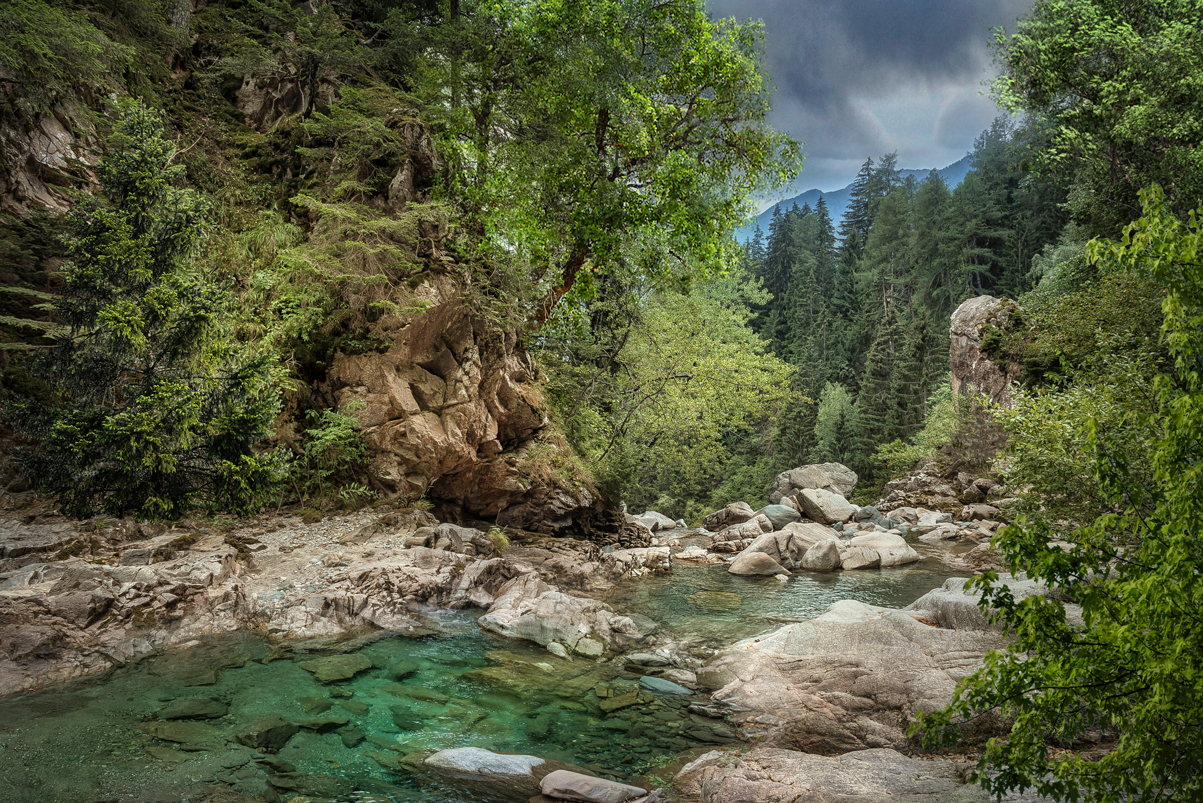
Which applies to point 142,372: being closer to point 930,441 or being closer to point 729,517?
point 729,517

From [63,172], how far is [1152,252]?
14.9 m

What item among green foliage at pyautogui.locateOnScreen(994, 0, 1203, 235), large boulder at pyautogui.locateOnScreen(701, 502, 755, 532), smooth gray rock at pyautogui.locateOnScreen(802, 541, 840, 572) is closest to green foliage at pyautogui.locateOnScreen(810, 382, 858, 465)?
large boulder at pyautogui.locateOnScreen(701, 502, 755, 532)

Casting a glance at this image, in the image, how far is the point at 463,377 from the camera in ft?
47.0

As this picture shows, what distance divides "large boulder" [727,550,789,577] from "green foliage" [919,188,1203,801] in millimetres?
12365

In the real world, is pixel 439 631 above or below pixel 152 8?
below

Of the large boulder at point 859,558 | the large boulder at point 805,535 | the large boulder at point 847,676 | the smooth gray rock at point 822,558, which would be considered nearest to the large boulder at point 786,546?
the large boulder at point 805,535

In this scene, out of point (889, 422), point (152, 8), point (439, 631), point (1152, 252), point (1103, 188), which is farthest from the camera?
point (889, 422)

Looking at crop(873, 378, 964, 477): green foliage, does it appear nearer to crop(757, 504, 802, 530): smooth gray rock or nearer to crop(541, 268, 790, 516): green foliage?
crop(541, 268, 790, 516): green foliage

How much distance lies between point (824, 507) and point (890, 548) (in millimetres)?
7515

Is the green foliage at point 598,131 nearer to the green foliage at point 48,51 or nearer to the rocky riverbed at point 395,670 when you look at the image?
the green foliage at point 48,51

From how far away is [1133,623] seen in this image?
2.78 metres

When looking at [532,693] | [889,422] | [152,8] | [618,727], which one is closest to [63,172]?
[152,8]

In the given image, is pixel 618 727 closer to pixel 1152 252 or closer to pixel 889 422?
pixel 1152 252

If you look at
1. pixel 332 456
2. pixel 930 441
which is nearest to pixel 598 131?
pixel 332 456
